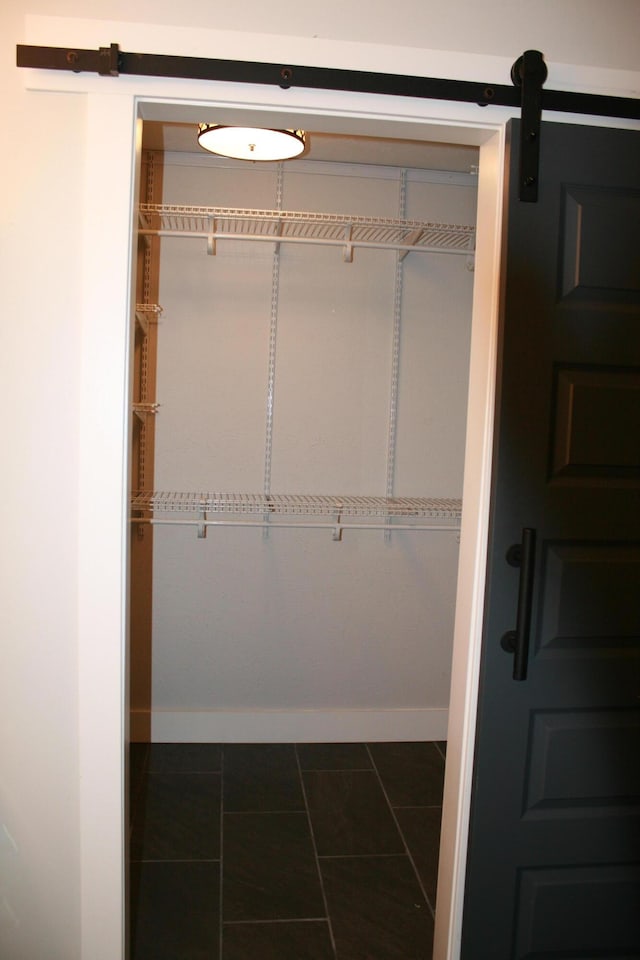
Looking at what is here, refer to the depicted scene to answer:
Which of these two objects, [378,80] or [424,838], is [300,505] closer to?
[424,838]

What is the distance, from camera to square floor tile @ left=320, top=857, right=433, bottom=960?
1999 mm

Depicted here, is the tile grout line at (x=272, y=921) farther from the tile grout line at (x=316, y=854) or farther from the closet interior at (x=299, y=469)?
the closet interior at (x=299, y=469)

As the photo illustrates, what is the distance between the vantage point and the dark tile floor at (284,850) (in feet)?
6.65

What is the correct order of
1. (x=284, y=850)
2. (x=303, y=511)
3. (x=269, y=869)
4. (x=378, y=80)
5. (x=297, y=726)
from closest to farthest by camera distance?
1. (x=378, y=80)
2. (x=269, y=869)
3. (x=284, y=850)
4. (x=303, y=511)
5. (x=297, y=726)

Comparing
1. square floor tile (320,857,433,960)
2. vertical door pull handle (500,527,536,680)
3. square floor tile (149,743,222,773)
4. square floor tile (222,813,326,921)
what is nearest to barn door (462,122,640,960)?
vertical door pull handle (500,527,536,680)

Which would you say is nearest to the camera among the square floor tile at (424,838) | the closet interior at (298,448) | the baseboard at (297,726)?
the square floor tile at (424,838)

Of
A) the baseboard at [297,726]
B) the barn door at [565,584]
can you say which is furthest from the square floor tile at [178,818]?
the barn door at [565,584]

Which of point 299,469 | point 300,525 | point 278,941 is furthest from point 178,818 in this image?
point 299,469

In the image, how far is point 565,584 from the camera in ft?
5.17

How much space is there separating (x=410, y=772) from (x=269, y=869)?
0.84 meters

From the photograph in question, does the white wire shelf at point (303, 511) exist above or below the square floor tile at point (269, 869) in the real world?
above

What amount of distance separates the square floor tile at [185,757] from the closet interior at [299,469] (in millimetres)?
10

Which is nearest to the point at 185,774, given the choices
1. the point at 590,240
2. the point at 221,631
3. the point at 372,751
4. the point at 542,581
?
the point at 221,631

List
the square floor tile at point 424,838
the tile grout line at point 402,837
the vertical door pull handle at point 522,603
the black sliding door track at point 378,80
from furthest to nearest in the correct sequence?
1. the square floor tile at point 424,838
2. the tile grout line at point 402,837
3. the vertical door pull handle at point 522,603
4. the black sliding door track at point 378,80
